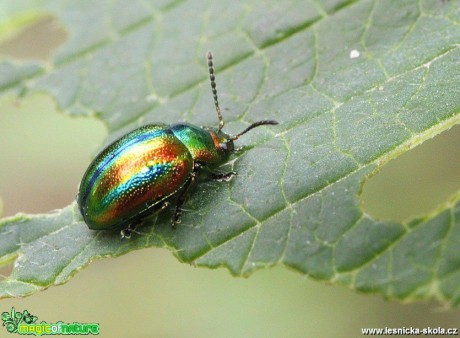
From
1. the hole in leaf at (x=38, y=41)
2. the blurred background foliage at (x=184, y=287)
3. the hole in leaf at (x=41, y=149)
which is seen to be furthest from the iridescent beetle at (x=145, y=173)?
the hole in leaf at (x=38, y=41)

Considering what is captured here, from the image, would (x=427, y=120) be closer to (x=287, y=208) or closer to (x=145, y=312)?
(x=287, y=208)

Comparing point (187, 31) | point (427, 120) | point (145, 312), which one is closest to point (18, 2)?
point (187, 31)

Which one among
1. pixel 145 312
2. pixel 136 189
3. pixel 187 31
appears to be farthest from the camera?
pixel 145 312

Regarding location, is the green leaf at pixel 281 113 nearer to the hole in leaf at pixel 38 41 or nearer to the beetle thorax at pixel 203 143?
the beetle thorax at pixel 203 143

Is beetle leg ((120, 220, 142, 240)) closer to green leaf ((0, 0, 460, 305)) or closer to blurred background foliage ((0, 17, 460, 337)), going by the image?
green leaf ((0, 0, 460, 305))

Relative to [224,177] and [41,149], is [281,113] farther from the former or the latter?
[41,149]

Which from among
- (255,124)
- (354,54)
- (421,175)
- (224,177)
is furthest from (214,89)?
(421,175)
